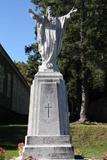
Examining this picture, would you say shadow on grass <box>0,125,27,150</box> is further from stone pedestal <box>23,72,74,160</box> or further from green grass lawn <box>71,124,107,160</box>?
stone pedestal <box>23,72,74,160</box>

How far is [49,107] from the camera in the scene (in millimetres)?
15422

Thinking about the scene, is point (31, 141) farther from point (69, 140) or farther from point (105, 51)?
point (105, 51)

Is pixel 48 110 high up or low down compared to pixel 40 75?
down

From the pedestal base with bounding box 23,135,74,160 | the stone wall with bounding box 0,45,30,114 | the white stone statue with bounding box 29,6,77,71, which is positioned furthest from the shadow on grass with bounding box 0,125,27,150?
the stone wall with bounding box 0,45,30,114

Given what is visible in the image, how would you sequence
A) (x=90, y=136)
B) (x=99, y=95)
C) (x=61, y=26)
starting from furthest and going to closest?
1. (x=99, y=95)
2. (x=90, y=136)
3. (x=61, y=26)

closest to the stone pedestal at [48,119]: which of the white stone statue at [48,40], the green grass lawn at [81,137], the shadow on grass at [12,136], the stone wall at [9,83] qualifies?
the white stone statue at [48,40]

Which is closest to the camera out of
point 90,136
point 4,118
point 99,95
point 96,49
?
point 90,136

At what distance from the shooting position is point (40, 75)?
51.9 feet

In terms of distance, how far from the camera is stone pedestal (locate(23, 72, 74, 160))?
14.8 meters

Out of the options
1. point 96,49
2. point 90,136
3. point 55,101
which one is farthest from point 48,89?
point 96,49

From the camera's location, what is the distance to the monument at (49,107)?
14820mm

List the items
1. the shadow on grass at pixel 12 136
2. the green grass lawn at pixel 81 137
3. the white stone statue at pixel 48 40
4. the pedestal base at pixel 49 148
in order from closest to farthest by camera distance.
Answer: the pedestal base at pixel 49 148 < the white stone statue at pixel 48 40 < the shadow on grass at pixel 12 136 < the green grass lawn at pixel 81 137

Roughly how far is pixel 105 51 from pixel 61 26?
20157 millimetres

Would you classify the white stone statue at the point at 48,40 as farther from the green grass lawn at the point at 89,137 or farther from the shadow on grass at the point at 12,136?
the green grass lawn at the point at 89,137
